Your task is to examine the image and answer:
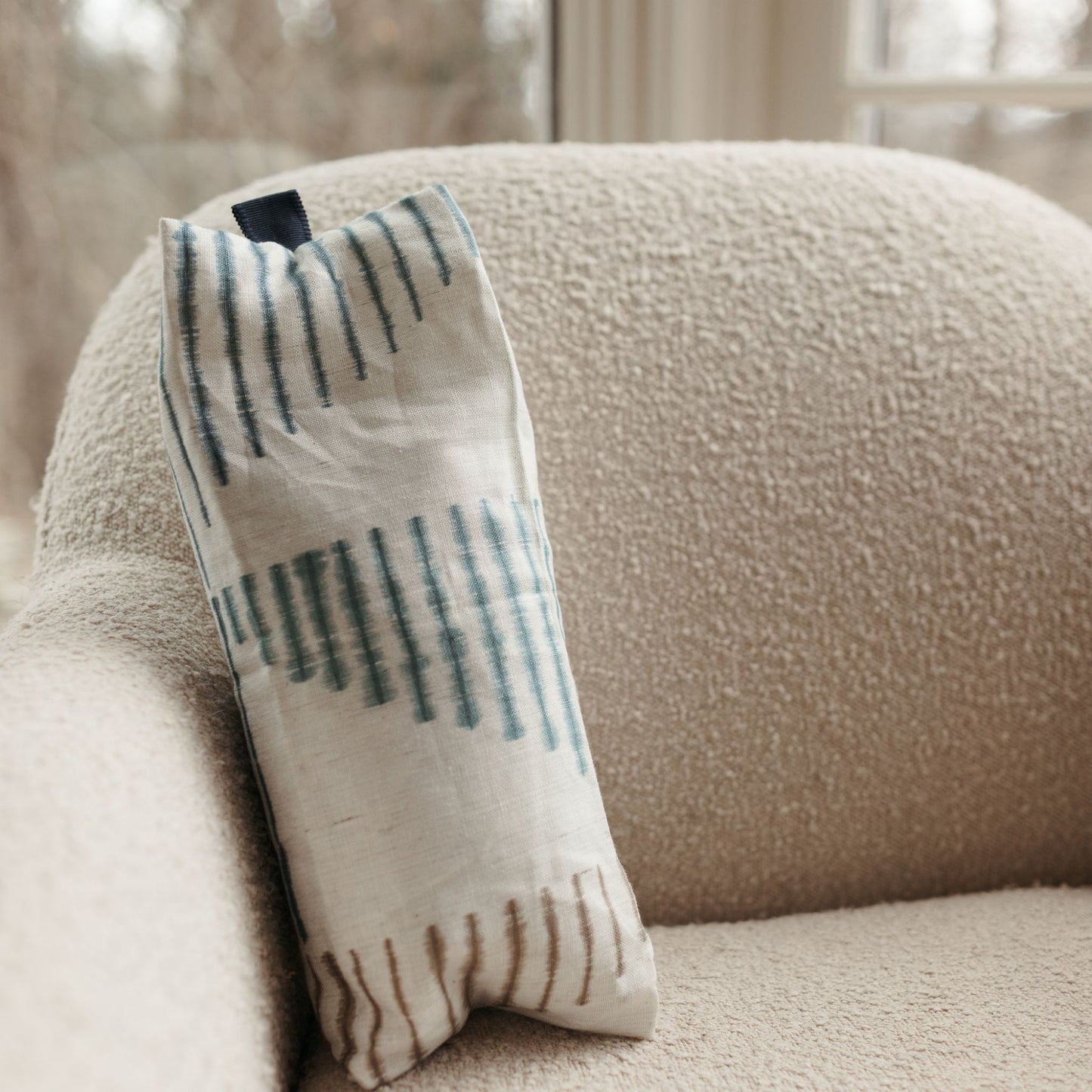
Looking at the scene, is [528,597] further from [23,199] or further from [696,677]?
[23,199]

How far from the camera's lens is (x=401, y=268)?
0.53 m

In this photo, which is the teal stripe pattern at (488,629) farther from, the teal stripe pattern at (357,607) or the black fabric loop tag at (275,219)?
the black fabric loop tag at (275,219)

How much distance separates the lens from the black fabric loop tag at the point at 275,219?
55 cm

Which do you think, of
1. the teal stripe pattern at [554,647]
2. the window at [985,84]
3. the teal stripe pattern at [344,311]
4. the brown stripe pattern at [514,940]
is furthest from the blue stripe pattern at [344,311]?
the window at [985,84]

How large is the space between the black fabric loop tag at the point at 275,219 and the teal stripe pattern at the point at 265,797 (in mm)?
200

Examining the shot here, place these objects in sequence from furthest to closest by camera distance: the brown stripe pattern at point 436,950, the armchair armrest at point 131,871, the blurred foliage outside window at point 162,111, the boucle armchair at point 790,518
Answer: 1. the blurred foliage outside window at point 162,111
2. the boucle armchair at point 790,518
3. the brown stripe pattern at point 436,950
4. the armchair armrest at point 131,871

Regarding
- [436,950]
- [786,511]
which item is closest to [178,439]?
[436,950]

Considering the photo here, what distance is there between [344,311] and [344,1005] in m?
0.33

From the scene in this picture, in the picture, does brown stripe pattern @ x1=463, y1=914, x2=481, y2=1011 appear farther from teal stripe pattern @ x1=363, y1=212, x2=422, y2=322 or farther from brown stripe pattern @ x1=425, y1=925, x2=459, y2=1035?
teal stripe pattern @ x1=363, y1=212, x2=422, y2=322

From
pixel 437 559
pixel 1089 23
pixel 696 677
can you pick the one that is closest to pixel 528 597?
pixel 437 559

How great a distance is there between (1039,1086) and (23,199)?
3.83 feet

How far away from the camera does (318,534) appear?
0.48m

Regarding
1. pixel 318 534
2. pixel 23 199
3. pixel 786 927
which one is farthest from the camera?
pixel 23 199

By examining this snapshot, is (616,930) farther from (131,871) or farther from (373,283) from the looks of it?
(373,283)
